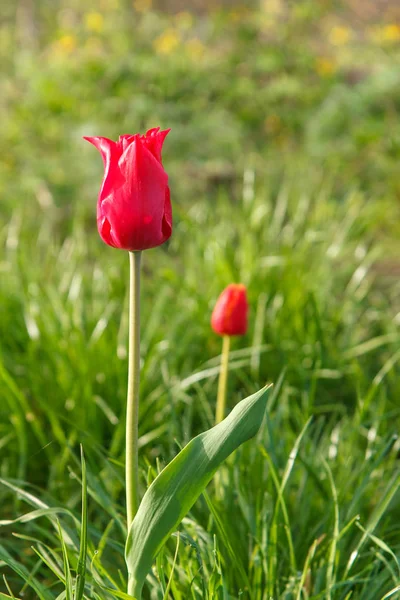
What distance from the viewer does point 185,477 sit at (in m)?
0.88

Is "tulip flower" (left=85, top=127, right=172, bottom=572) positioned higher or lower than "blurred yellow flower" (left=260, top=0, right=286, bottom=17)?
lower

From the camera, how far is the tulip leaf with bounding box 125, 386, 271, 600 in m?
0.86

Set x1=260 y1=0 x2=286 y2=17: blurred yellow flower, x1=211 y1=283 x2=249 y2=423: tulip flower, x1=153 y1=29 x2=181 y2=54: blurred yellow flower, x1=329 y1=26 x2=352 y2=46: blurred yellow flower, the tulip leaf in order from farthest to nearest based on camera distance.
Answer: x1=260 y1=0 x2=286 y2=17: blurred yellow flower, x1=329 y1=26 x2=352 y2=46: blurred yellow flower, x1=153 y1=29 x2=181 y2=54: blurred yellow flower, x1=211 y1=283 x2=249 y2=423: tulip flower, the tulip leaf

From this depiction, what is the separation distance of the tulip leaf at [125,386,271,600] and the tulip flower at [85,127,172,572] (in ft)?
0.29

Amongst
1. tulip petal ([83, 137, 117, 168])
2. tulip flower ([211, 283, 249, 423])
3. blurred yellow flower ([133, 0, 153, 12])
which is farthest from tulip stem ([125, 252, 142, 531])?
blurred yellow flower ([133, 0, 153, 12])

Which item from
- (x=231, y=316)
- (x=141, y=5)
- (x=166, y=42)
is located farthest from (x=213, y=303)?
(x=141, y=5)

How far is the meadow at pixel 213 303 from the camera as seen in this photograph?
4.23ft

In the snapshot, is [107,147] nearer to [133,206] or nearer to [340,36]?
[133,206]

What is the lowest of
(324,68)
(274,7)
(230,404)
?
(230,404)

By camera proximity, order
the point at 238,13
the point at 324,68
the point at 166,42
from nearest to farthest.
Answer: the point at 166,42, the point at 324,68, the point at 238,13

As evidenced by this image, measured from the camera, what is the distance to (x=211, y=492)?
152cm

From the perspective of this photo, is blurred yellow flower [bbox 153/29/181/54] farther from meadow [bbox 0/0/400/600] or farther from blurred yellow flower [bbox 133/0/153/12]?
blurred yellow flower [bbox 133/0/153/12]

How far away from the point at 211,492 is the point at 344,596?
0.39 m

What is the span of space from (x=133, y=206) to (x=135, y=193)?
2 cm
